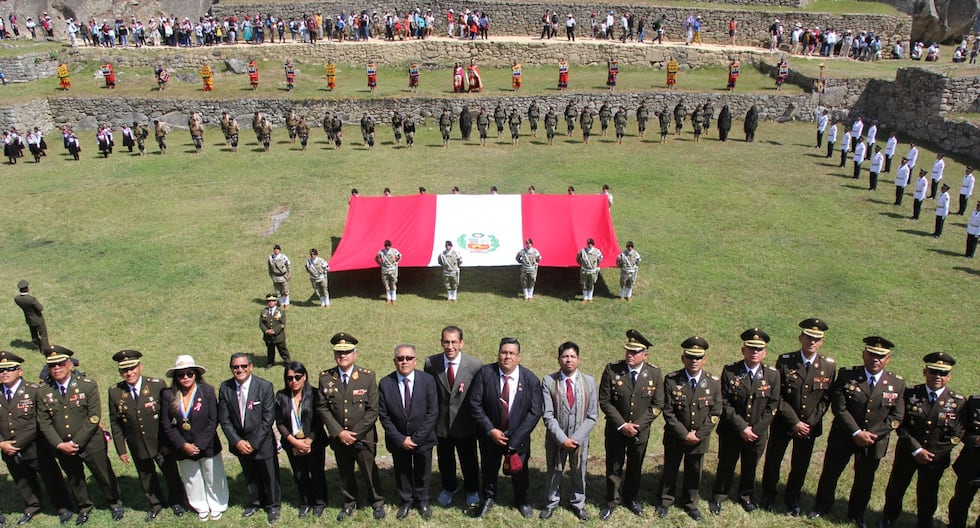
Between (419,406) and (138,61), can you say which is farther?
(138,61)

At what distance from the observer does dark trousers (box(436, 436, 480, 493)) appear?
6.11m

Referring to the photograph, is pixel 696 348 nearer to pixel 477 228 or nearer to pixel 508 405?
pixel 508 405

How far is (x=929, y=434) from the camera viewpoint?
5633 mm

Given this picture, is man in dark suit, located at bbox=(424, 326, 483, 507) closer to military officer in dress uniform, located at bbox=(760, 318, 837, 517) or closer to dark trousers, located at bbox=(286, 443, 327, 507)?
dark trousers, located at bbox=(286, 443, 327, 507)

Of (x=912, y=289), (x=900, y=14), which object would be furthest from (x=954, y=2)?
(x=912, y=289)

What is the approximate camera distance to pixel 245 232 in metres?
15.2

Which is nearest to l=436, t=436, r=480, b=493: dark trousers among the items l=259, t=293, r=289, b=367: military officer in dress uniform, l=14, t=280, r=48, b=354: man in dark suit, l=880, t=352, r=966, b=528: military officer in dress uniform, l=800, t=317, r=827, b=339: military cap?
l=800, t=317, r=827, b=339: military cap

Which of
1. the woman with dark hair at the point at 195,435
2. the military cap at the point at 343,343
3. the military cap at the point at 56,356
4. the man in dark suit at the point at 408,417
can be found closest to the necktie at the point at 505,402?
the man in dark suit at the point at 408,417

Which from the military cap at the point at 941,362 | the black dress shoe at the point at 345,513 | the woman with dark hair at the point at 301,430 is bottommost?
the black dress shoe at the point at 345,513

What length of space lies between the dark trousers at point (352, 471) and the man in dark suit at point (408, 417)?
213mm

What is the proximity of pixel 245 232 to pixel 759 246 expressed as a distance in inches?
437

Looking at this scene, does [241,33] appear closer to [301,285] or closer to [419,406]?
[301,285]

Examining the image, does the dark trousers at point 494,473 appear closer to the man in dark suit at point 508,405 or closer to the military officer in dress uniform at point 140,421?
the man in dark suit at point 508,405

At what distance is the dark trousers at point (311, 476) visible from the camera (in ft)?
19.6
